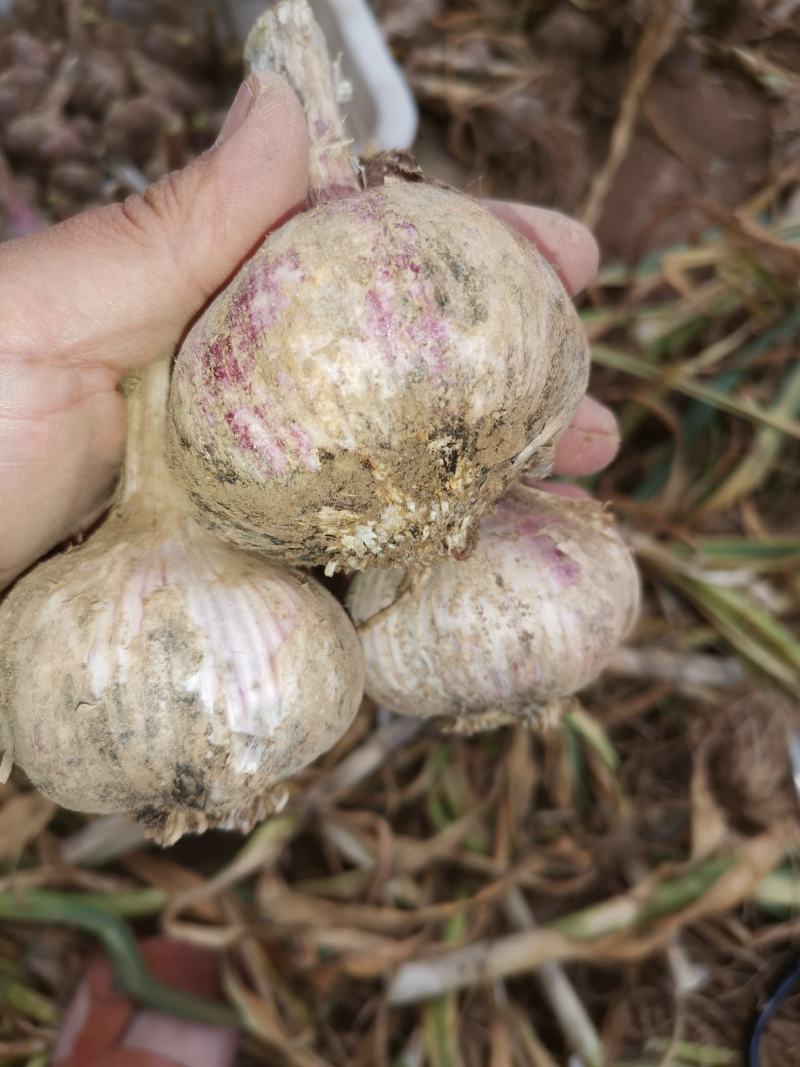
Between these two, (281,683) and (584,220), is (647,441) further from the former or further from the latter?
(281,683)

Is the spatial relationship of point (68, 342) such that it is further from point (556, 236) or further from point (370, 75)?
point (370, 75)

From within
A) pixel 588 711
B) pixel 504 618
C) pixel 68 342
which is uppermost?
pixel 68 342

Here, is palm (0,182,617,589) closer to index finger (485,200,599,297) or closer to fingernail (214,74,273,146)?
fingernail (214,74,273,146)

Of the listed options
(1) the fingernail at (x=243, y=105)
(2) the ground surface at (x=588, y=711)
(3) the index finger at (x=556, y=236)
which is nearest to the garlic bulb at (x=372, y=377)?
(1) the fingernail at (x=243, y=105)

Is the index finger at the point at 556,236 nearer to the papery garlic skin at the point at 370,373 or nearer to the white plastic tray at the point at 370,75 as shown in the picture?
the papery garlic skin at the point at 370,373

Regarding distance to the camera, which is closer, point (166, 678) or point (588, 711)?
point (166, 678)

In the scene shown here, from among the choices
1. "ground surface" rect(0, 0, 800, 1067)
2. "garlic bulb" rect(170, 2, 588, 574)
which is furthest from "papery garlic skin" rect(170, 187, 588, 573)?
"ground surface" rect(0, 0, 800, 1067)

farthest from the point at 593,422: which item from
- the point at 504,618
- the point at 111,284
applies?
the point at 111,284

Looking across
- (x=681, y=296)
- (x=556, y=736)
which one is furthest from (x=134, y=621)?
(x=681, y=296)
